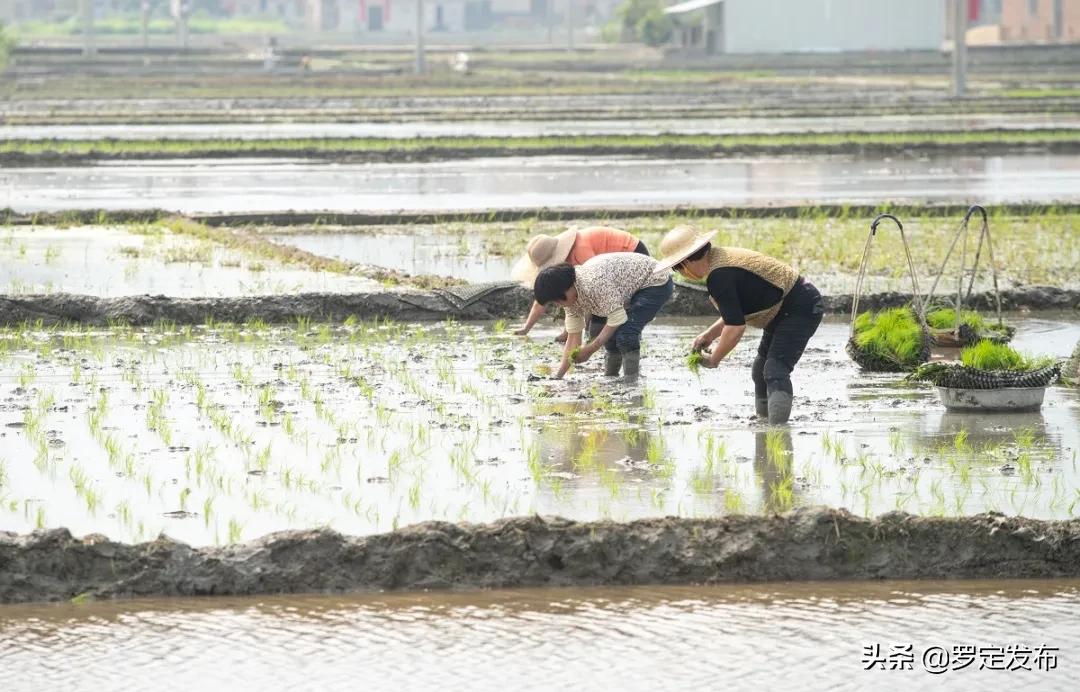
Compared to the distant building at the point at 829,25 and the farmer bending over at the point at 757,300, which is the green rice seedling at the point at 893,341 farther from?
the distant building at the point at 829,25

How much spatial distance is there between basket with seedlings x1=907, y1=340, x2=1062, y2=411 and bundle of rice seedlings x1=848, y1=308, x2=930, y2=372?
0.89 metres

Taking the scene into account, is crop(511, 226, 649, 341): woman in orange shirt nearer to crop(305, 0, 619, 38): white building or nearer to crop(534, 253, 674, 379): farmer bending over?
crop(534, 253, 674, 379): farmer bending over

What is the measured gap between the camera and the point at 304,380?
8.91 metres

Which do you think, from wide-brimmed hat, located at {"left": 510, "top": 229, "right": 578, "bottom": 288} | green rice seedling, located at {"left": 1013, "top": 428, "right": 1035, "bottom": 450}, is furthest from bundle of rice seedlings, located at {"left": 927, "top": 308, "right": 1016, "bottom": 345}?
wide-brimmed hat, located at {"left": 510, "top": 229, "right": 578, "bottom": 288}

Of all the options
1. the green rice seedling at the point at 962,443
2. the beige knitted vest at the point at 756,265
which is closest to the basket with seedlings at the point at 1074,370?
the green rice seedling at the point at 962,443

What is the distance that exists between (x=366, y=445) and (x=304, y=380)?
1677 mm

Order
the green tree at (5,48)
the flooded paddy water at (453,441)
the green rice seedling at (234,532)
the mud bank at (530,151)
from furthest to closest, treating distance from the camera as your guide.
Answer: the green tree at (5,48)
the mud bank at (530,151)
the flooded paddy water at (453,441)
the green rice seedling at (234,532)

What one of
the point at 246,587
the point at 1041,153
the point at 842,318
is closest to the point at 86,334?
the point at 842,318

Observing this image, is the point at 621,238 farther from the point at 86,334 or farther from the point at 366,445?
the point at 86,334

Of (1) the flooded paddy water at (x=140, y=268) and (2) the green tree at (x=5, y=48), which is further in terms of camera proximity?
(2) the green tree at (x=5, y=48)

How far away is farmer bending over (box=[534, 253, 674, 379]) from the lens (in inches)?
331

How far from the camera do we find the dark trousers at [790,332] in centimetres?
762

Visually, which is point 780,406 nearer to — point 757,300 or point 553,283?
point 757,300

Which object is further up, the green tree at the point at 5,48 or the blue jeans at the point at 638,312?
the green tree at the point at 5,48
